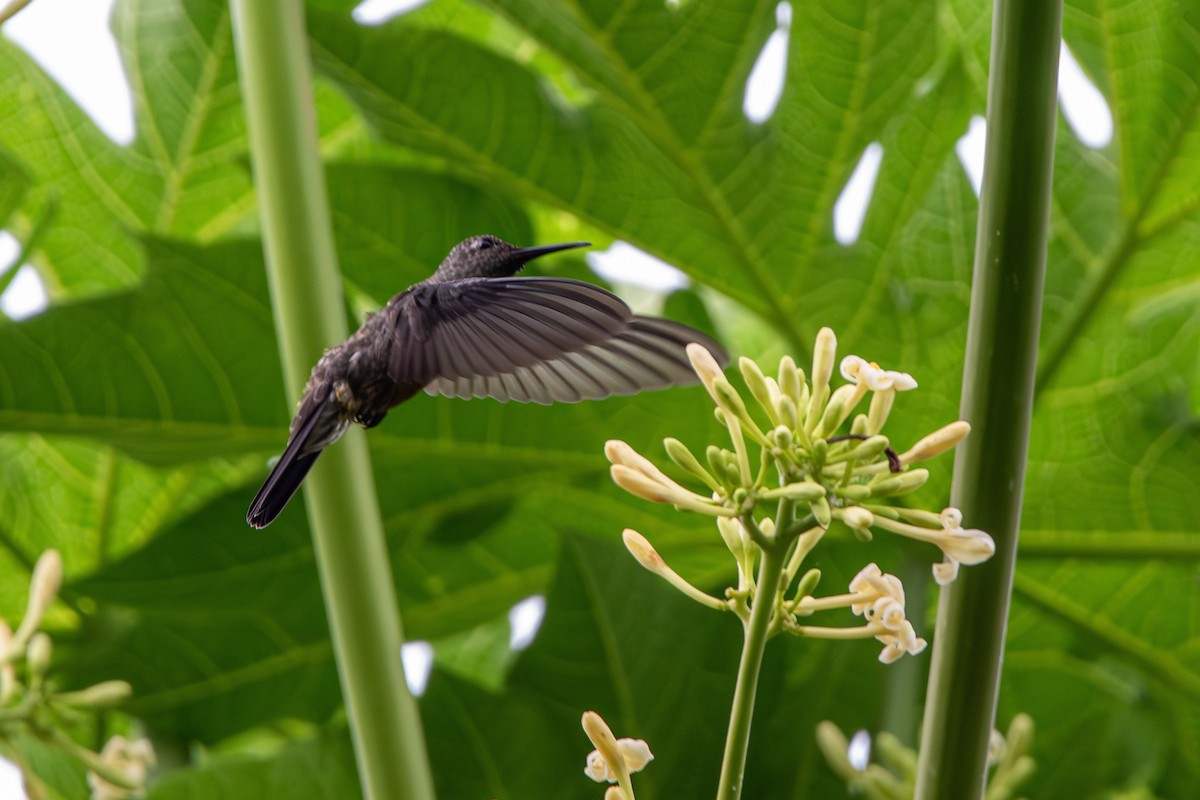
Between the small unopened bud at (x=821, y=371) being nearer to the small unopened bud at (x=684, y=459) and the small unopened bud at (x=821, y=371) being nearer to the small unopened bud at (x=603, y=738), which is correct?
the small unopened bud at (x=684, y=459)

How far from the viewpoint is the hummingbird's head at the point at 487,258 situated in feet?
4.46

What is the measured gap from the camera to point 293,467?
3.75 ft

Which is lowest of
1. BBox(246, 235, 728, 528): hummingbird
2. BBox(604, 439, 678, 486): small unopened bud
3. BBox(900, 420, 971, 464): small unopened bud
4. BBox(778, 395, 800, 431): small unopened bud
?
BBox(604, 439, 678, 486): small unopened bud

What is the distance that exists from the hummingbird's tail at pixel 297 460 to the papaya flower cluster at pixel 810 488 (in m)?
0.31

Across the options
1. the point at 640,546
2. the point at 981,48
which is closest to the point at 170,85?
the point at 981,48

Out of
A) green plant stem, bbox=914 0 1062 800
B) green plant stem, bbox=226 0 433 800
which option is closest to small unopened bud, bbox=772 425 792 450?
green plant stem, bbox=914 0 1062 800

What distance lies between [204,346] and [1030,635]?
1080mm

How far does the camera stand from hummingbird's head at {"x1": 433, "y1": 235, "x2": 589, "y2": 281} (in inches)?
53.5

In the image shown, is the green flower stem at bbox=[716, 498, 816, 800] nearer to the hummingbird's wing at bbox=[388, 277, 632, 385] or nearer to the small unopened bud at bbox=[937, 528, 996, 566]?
the small unopened bud at bbox=[937, 528, 996, 566]

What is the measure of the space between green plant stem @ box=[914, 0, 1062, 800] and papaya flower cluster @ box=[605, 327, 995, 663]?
2cm

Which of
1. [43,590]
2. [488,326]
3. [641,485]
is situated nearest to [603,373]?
[488,326]

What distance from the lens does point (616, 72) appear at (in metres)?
1.55

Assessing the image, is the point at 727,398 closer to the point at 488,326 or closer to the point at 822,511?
the point at 822,511

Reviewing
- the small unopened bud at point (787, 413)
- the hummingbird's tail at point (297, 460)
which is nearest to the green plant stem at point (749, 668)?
the small unopened bud at point (787, 413)
